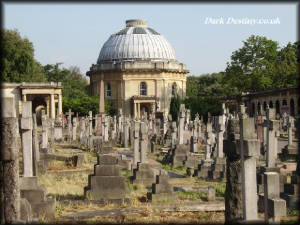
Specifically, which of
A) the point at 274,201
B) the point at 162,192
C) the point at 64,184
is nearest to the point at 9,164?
the point at 274,201

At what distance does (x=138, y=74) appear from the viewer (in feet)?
203

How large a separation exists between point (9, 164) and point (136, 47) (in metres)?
59.3

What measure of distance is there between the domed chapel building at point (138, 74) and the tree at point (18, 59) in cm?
1037

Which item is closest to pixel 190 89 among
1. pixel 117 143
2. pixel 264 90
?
pixel 264 90

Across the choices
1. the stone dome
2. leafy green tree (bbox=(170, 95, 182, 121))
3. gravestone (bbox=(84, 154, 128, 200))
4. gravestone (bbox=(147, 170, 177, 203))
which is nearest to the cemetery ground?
gravestone (bbox=(147, 170, 177, 203))

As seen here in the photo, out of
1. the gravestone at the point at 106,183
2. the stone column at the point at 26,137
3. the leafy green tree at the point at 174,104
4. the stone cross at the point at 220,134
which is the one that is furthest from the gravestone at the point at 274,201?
the leafy green tree at the point at 174,104

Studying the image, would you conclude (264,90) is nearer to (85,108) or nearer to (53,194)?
(85,108)

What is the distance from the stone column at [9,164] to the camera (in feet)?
19.9

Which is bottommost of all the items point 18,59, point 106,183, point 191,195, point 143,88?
point 191,195

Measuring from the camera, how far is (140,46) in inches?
2544

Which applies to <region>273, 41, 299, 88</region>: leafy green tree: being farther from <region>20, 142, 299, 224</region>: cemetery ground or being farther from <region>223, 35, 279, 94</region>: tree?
<region>20, 142, 299, 224</region>: cemetery ground

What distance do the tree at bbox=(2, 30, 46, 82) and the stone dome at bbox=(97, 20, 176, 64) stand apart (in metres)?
12.4

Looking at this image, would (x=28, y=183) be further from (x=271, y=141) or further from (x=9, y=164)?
(x=271, y=141)

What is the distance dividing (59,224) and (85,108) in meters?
46.3
